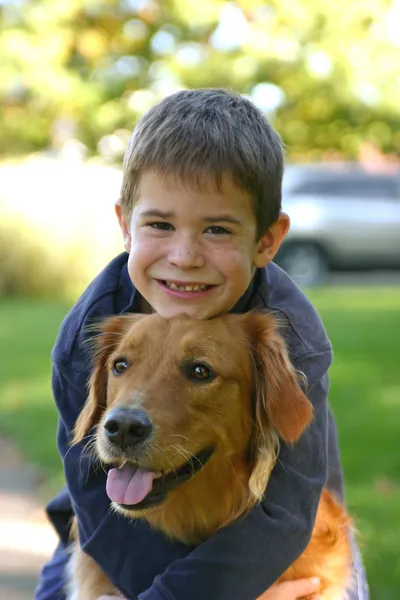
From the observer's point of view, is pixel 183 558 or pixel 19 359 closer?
pixel 183 558

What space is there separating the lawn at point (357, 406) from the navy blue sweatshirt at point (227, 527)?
151 cm

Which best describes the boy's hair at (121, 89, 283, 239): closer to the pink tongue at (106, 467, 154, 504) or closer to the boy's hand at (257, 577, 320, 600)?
the pink tongue at (106, 467, 154, 504)

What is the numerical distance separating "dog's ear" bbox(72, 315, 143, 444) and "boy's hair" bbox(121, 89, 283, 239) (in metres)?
0.36

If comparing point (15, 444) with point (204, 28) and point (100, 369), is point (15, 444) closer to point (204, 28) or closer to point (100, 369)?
point (100, 369)

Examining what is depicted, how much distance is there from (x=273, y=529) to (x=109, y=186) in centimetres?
1517

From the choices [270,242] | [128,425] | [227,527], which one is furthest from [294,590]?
[270,242]

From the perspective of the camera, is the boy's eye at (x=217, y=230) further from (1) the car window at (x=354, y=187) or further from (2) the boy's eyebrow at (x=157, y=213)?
(1) the car window at (x=354, y=187)

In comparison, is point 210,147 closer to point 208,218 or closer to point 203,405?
point 208,218

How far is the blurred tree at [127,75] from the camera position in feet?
80.5

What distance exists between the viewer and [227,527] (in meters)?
2.79

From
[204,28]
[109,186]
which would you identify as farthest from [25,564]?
[204,28]

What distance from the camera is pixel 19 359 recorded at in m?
9.50

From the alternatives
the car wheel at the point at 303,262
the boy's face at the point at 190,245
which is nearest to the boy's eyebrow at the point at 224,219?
the boy's face at the point at 190,245

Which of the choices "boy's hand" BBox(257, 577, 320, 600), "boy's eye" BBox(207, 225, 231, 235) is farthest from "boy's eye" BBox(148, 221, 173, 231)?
"boy's hand" BBox(257, 577, 320, 600)
